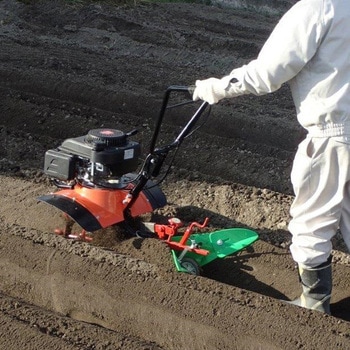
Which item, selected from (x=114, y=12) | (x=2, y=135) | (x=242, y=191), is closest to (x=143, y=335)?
(x=242, y=191)

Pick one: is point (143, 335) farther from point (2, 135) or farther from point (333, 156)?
point (2, 135)

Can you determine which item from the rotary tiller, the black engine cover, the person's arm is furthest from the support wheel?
the person's arm

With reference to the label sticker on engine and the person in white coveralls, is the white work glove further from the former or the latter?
the label sticker on engine

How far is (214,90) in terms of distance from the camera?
4070 millimetres

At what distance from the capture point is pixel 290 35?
3.71 meters

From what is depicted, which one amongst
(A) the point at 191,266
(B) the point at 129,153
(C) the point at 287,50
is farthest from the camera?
(B) the point at 129,153

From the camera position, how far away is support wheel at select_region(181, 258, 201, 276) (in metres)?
4.70

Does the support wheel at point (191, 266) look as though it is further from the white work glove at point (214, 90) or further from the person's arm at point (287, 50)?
the person's arm at point (287, 50)

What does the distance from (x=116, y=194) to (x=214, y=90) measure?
3.93ft

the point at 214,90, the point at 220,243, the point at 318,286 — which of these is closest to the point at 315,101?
the point at 214,90

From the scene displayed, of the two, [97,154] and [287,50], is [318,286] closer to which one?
[287,50]

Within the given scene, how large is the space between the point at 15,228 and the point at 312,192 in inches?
80.0

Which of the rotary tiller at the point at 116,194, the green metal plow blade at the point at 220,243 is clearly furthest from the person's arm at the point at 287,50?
the green metal plow blade at the point at 220,243

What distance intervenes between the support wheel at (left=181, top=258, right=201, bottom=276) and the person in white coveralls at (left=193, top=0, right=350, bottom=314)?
739mm
